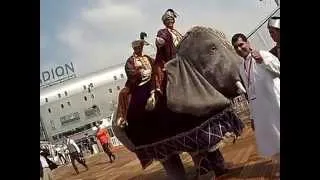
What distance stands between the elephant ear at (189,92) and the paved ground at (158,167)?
226 millimetres

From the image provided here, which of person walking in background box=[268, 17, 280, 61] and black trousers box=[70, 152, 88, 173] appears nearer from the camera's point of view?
person walking in background box=[268, 17, 280, 61]

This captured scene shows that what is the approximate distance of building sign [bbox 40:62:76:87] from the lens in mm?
3375

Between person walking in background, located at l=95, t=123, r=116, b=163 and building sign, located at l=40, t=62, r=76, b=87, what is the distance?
13.4 inches

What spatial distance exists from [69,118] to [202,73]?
85cm

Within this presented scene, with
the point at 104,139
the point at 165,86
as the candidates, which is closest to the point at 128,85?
the point at 165,86

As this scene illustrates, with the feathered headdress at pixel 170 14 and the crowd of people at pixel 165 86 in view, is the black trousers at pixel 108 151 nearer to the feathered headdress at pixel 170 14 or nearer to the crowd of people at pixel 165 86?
the crowd of people at pixel 165 86

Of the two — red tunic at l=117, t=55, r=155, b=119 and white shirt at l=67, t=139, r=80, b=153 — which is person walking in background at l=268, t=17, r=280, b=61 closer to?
red tunic at l=117, t=55, r=155, b=119

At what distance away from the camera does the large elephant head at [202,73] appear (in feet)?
10.1

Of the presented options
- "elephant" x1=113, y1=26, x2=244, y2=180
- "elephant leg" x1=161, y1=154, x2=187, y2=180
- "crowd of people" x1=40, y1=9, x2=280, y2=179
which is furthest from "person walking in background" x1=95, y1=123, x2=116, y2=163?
"elephant leg" x1=161, y1=154, x2=187, y2=180
